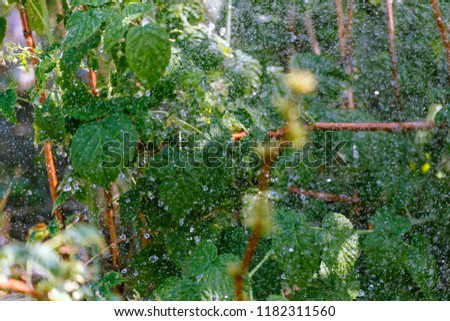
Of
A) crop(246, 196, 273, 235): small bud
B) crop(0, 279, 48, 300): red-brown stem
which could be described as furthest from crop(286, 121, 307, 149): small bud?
crop(0, 279, 48, 300): red-brown stem

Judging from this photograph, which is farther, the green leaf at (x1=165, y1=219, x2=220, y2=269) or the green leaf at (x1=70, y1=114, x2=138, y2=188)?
the green leaf at (x1=165, y1=219, x2=220, y2=269)

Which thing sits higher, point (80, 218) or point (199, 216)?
point (199, 216)

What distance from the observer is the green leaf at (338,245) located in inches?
38.7

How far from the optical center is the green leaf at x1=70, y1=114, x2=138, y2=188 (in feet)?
3.13

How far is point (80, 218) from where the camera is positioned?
5.15 ft

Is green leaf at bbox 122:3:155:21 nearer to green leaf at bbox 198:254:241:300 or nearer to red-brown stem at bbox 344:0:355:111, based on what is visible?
green leaf at bbox 198:254:241:300

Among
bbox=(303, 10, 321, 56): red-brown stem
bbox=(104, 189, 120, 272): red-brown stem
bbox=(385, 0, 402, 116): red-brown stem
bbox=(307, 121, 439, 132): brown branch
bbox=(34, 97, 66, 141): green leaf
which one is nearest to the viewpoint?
bbox=(34, 97, 66, 141): green leaf

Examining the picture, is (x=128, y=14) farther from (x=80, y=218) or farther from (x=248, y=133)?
(x=80, y=218)

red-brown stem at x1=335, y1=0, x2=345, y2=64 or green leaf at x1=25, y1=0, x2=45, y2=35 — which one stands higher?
green leaf at x1=25, y1=0, x2=45, y2=35

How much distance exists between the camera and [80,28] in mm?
963

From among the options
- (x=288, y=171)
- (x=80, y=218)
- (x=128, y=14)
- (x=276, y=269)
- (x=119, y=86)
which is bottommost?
(x=80, y=218)

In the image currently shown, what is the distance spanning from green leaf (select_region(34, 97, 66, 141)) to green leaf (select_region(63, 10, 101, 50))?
0.14m
